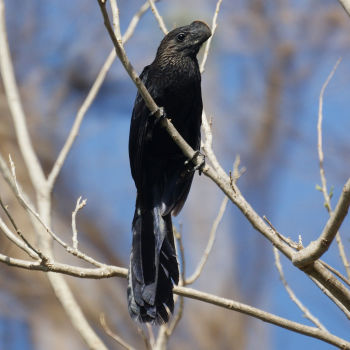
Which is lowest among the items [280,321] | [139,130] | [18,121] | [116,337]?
[116,337]

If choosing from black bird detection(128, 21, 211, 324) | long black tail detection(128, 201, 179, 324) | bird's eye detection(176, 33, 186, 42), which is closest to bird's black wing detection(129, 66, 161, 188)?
black bird detection(128, 21, 211, 324)

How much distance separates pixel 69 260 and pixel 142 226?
4.19m

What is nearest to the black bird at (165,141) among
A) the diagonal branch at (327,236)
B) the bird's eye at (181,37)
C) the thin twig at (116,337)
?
the bird's eye at (181,37)

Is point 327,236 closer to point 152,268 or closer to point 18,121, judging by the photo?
point 152,268

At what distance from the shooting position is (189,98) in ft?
13.1

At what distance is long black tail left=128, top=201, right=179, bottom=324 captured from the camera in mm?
3301

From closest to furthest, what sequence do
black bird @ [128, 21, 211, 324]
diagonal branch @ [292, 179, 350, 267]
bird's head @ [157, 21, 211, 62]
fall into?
diagonal branch @ [292, 179, 350, 267] → black bird @ [128, 21, 211, 324] → bird's head @ [157, 21, 211, 62]

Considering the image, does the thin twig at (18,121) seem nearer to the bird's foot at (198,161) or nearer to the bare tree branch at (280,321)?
the bird's foot at (198,161)

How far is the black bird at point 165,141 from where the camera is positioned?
3.81m

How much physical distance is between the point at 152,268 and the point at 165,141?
0.83 metres

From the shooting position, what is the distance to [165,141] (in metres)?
4.00

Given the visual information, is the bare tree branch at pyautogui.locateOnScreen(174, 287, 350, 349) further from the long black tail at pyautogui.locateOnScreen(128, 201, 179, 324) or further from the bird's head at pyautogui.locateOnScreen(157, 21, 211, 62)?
the bird's head at pyautogui.locateOnScreen(157, 21, 211, 62)

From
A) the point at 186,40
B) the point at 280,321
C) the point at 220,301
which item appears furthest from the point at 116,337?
the point at 186,40

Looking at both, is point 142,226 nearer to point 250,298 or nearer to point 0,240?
point 0,240
